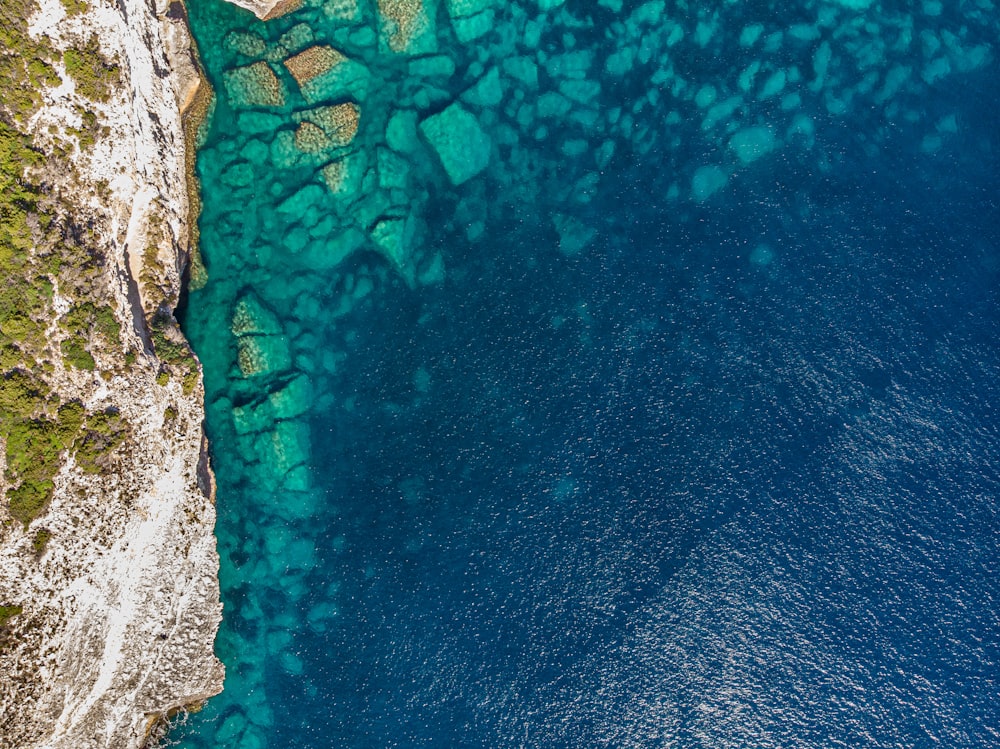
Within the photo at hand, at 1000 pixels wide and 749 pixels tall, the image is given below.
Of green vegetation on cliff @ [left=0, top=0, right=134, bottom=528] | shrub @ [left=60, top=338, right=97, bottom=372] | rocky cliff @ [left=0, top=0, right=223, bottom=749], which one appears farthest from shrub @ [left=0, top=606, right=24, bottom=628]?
shrub @ [left=60, top=338, right=97, bottom=372]

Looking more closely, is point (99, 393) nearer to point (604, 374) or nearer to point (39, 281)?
point (39, 281)

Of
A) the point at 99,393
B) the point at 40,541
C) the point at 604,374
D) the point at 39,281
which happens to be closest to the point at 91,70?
the point at 39,281

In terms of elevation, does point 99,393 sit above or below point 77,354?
below

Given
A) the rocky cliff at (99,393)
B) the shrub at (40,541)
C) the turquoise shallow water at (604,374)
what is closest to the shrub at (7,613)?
the rocky cliff at (99,393)

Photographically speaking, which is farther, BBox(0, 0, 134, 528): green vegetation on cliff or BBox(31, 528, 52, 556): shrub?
BBox(31, 528, 52, 556): shrub

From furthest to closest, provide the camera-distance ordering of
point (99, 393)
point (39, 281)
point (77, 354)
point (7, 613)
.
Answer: point (99, 393) < point (77, 354) < point (39, 281) < point (7, 613)

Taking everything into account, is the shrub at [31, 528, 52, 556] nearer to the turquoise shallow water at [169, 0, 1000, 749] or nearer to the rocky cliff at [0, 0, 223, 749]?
the rocky cliff at [0, 0, 223, 749]

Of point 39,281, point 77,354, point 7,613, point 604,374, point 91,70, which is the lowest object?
point 604,374
